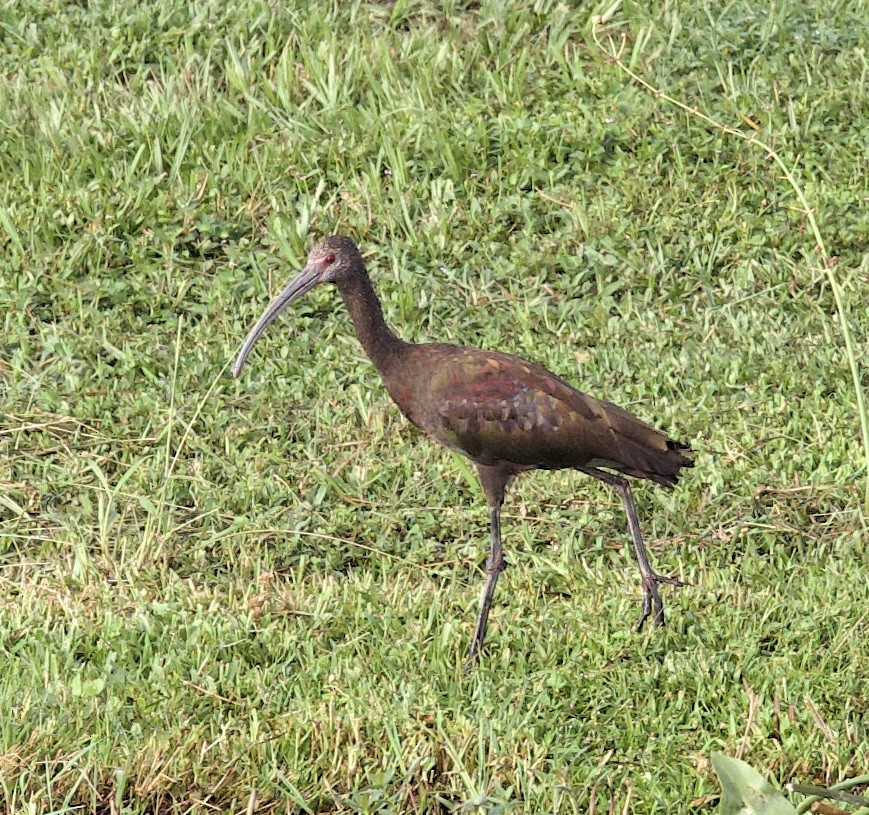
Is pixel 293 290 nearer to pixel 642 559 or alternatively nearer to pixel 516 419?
pixel 516 419

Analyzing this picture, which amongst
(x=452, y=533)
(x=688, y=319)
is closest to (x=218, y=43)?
(x=688, y=319)

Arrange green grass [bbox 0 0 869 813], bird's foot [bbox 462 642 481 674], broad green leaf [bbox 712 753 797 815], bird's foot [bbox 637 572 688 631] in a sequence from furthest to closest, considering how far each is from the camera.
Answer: bird's foot [bbox 637 572 688 631] < bird's foot [bbox 462 642 481 674] < green grass [bbox 0 0 869 813] < broad green leaf [bbox 712 753 797 815]

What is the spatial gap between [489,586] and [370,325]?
913 millimetres

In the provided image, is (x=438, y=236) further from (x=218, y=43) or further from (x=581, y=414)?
(x=581, y=414)

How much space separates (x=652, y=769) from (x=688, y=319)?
2809 mm

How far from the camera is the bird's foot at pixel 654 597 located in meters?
4.95

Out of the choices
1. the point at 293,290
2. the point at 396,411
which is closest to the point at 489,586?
the point at 293,290

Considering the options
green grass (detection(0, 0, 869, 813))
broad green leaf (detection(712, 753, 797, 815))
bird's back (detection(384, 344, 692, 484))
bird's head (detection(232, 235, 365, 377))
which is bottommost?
green grass (detection(0, 0, 869, 813))

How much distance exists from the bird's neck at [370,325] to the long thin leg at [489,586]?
1.93 ft

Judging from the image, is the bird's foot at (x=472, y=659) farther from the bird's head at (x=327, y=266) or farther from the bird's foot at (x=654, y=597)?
the bird's head at (x=327, y=266)

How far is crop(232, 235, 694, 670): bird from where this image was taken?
198 inches

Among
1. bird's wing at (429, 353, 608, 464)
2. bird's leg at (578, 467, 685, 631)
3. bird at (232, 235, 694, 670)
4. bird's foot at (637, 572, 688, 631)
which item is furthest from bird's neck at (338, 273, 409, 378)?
bird's foot at (637, 572, 688, 631)

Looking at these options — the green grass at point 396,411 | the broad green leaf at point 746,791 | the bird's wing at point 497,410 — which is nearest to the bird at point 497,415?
the bird's wing at point 497,410

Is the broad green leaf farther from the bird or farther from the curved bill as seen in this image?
the curved bill
